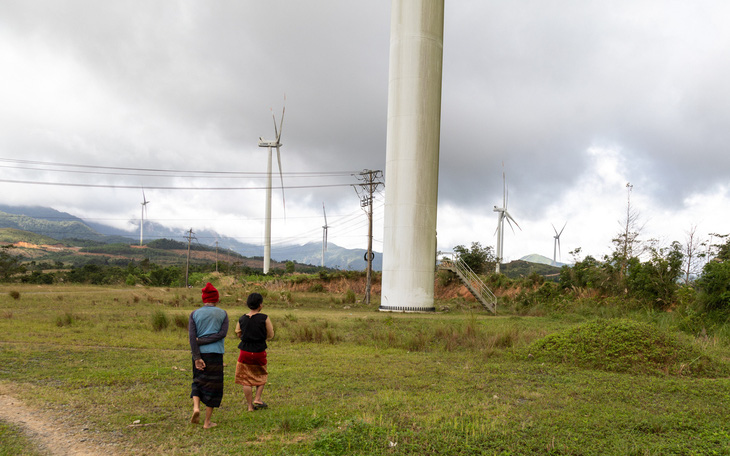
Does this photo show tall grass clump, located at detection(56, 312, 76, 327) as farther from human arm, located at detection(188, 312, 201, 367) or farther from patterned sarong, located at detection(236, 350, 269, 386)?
human arm, located at detection(188, 312, 201, 367)

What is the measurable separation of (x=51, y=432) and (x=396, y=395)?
17.6 feet

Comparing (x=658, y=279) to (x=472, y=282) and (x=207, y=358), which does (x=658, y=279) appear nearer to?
(x=472, y=282)

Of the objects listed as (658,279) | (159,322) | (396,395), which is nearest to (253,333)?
(396,395)

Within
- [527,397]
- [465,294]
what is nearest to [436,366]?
[527,397]

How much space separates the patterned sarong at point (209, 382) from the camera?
7441mm

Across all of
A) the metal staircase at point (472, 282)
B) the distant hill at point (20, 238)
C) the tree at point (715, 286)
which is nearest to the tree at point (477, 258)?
the metal staircase at point (472, 282)

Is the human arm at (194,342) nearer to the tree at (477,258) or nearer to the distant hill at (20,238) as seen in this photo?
the tree at (477,258)

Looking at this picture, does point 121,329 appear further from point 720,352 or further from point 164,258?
point 164,258

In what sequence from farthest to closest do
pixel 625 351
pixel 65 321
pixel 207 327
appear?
1. pixel 65 321
2. pixel 625 351
3. pixel 207 327

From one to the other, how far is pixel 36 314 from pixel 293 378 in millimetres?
18506

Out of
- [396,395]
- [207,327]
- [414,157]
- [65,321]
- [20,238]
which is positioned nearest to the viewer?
[207,327]

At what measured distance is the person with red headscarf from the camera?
24.5ft

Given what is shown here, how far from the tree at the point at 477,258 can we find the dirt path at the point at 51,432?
50214 mm

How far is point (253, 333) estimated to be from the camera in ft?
26.8
